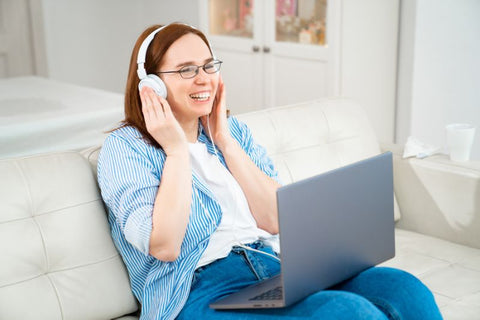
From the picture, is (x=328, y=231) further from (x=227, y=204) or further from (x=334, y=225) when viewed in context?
(x=227, y=204)

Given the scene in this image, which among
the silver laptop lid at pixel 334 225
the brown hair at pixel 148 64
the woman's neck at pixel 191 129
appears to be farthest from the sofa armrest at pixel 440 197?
the brown hair at pixel 148 64

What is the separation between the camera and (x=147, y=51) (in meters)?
1.70

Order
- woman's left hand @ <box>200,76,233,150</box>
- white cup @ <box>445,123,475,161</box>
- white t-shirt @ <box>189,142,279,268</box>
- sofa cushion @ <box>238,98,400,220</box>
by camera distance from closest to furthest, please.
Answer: white t-shirt @ <box>189,142,279,268</box>, woman's left hand @ <box>200,76,233,150</box>, sofa cushion @ <box>238,98,400,220</box>, white cup @ <box>445,123,475,161</box>

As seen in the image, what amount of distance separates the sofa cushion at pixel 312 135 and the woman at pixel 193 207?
1.31ft

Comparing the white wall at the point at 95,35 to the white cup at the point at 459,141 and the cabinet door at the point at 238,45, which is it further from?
the white cup at the point at 459,141

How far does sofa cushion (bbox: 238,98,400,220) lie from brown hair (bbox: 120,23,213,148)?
533mm

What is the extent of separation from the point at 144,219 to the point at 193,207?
0.15m

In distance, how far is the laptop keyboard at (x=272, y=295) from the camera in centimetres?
141

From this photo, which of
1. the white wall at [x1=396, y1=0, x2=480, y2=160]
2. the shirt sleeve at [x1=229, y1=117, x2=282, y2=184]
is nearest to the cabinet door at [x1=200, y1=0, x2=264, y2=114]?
the white wall at [x1=396, y1=0, x2=480, y2=160]

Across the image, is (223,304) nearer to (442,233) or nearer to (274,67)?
(442,233)

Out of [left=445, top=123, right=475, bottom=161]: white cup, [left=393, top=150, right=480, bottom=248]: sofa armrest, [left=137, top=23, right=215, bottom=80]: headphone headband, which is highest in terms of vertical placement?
[left=137, top=23, right=215, bottom=80]: headphone headband

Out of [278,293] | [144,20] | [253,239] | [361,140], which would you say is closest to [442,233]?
[361,140]

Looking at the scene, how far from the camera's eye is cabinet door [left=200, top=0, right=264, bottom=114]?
13.5 ft

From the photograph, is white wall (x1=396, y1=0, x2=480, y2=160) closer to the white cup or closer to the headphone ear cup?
the white cup
